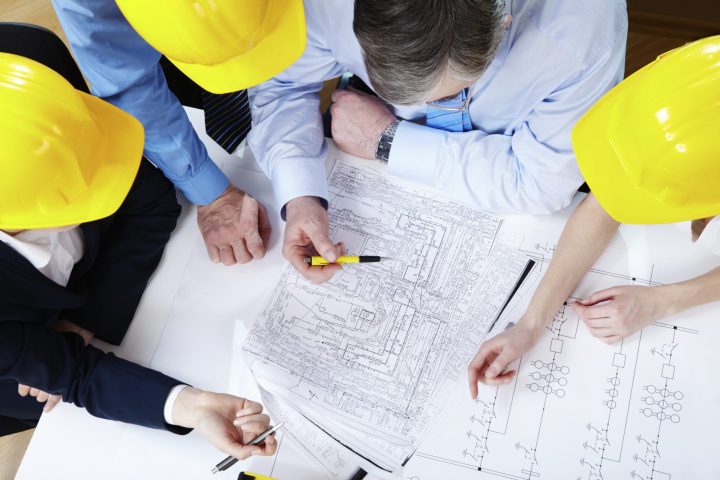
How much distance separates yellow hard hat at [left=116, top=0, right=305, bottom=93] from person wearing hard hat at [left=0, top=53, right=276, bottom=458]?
21 cm

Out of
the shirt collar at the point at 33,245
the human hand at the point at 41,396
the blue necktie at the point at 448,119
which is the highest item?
the blue necktie at the point at 448,119

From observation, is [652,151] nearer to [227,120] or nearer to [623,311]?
[623,311]

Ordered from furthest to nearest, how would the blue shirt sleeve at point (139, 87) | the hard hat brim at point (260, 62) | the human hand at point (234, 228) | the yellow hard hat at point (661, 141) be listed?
1. the human hand at point (234, 228)
2. the blue shirt sleeve at point (139, 87)
3. the hard hat brim at point (260, 62)
4. the yellow hard hat at point (661, 141)

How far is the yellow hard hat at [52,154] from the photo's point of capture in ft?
3.07

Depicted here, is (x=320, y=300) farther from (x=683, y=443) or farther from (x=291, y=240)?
(x=683, y=443)

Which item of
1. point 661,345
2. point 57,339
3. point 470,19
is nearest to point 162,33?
point 470,19

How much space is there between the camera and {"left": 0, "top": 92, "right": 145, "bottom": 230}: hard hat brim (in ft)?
3.33

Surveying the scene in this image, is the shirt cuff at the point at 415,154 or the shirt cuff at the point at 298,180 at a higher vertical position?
the shirt cuff at the point at 415,154

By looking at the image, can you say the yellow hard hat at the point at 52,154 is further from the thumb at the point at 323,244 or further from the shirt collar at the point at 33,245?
the thumb at the point at 323,244

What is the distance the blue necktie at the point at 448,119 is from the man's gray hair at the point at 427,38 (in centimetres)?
40

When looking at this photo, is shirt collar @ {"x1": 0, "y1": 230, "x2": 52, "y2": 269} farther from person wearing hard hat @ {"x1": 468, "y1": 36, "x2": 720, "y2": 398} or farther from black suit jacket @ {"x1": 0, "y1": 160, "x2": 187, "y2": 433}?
Answer: person wearing hard hat @ {"x1": 468, "y1": 36, "x2": 720, "y2": 398}

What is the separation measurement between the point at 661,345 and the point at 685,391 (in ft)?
0.32

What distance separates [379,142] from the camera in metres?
1.45

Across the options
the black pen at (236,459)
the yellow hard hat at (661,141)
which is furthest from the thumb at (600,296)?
the black pen at (236,459)
